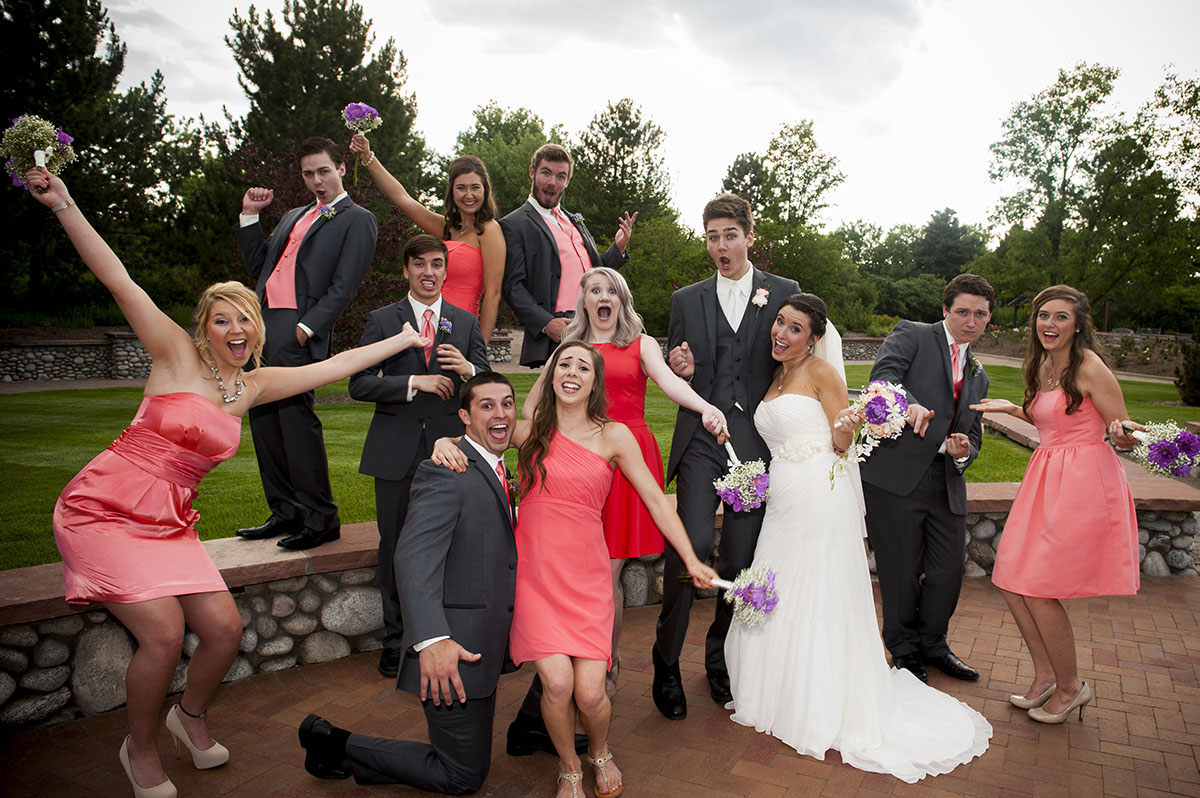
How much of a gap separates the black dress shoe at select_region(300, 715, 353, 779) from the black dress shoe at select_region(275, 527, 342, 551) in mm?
1556

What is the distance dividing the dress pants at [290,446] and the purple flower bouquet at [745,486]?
8.38ft

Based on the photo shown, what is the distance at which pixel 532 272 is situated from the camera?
5.07 meters

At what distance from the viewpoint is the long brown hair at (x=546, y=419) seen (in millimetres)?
3414

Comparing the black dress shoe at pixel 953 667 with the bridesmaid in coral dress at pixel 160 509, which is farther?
the black dress shoe at pixel 953 667

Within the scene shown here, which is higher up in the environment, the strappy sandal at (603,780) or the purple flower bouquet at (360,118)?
the purple flower bouquet at (360,118)

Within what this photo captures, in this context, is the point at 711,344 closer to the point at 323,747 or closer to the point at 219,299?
the point at 219,299

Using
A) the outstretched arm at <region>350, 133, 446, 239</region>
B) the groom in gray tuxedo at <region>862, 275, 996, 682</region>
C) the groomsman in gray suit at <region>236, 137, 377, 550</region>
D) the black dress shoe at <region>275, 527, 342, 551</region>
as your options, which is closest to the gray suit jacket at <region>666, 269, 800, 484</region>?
the groom in gray tuxedo at <region>862, 275, 996, 682</region>

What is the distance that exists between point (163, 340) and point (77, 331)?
23.8 m

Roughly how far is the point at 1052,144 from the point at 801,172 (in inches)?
573

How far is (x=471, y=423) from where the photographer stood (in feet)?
11.1

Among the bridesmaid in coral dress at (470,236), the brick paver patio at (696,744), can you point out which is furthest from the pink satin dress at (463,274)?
the brick paver patio at (696,744)

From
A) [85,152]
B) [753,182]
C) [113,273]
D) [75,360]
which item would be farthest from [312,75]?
[753,182]

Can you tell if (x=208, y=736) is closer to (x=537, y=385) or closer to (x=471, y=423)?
(x=471, y=423)

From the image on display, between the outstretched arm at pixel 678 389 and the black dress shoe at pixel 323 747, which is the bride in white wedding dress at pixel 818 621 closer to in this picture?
the outstretched arm at pixel 678 389
